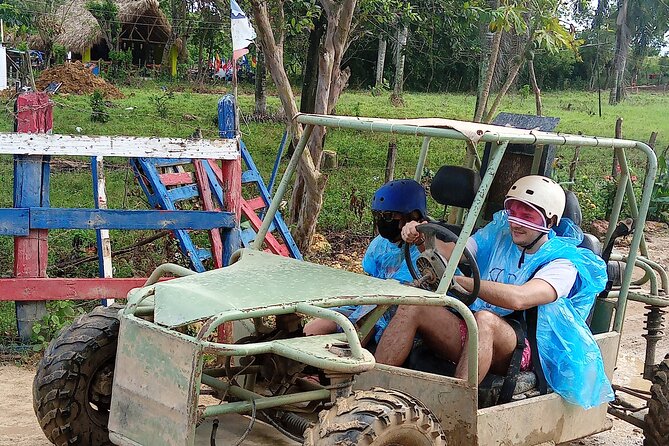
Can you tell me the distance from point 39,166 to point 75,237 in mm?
2524

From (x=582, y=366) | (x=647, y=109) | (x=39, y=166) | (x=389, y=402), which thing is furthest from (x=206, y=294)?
(x=647, y=109)

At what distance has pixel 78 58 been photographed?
3981cm

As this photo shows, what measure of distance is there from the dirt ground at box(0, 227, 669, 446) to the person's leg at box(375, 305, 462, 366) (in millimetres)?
667

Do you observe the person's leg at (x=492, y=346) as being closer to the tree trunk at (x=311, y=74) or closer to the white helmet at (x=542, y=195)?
the white helmet at (x=542, y=195)

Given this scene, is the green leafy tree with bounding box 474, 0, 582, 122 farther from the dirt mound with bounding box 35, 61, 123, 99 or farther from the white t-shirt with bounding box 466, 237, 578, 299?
the dirt mound with bounding box 35, 61, 123, 99

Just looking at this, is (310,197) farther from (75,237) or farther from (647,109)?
(647,109)

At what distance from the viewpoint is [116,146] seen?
696cm

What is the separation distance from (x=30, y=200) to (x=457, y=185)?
326 centimetres

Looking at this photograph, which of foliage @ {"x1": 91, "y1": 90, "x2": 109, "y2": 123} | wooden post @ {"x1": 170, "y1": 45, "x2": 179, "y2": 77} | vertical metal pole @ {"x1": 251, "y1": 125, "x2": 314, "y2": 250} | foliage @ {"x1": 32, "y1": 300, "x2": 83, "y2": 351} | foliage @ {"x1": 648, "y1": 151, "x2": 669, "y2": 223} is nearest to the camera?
vertical metal pole @ {"x1": 251, "y1": 125, "x2": 314, "y2": 250}

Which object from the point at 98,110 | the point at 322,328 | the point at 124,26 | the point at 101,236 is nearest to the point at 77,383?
the point at 322,328

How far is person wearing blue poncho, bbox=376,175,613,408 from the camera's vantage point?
4570mm

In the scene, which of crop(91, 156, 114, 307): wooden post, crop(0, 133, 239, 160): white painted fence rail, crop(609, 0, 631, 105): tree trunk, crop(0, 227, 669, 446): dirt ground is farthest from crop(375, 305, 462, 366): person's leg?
crop(609, 0, 631, 105): tree trunk

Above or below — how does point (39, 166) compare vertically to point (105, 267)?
above

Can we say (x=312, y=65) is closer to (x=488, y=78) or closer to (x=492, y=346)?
(x=488, y=78)
